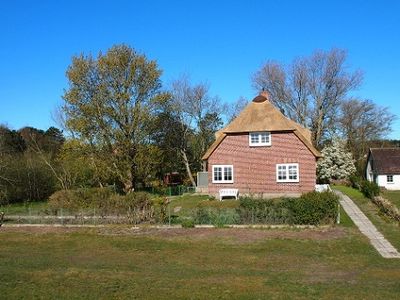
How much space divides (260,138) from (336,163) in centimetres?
2855

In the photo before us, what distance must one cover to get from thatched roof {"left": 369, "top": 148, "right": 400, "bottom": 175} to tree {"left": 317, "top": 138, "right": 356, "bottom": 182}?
6950mm

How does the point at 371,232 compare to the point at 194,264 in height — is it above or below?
above

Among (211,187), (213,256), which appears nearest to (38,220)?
(213,256)

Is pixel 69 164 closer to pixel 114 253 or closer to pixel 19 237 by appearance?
pixel 19 237

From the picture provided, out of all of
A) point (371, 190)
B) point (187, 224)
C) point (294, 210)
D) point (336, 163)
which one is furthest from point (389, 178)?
point (187, 224)

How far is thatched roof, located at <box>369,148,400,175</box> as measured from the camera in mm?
50594

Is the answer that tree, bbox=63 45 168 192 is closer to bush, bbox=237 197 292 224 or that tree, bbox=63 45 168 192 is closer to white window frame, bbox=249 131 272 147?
white window frame, bbox=249 131 272 147

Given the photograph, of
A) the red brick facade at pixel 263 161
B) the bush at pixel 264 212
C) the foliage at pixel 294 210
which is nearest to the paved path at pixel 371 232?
the foliage at pixel 294 210

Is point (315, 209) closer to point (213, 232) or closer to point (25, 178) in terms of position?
point (213, 232)

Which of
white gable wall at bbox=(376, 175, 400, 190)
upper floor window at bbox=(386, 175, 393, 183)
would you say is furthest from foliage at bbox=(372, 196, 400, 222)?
upper floor window at bbox=(386, 175, 393, 183)

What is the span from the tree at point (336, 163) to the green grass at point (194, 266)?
40.9 m

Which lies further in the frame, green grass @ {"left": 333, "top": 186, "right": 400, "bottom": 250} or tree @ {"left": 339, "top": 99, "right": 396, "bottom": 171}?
tree @ {"left": 339, "top": 99, "right": 396, "bottom": 171}

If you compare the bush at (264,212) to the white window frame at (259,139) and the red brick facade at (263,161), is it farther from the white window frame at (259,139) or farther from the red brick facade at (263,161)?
the white window frame at (259,139)

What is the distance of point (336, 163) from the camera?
201ft
